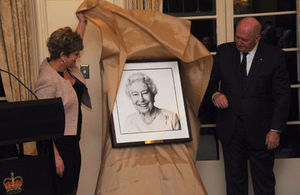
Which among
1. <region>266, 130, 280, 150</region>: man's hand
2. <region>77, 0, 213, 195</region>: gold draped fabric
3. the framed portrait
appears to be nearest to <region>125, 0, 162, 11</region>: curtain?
<region>77, 0, 213, 195</region>: gold draped fabric

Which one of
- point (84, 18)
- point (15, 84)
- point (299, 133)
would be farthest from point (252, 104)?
point (15, 84)

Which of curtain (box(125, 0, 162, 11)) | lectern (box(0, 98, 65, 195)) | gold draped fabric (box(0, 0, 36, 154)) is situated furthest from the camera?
curtain (box(125, 0, 162, 11))

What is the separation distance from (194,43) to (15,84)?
4.54ft

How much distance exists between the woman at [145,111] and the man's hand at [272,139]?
70 cm

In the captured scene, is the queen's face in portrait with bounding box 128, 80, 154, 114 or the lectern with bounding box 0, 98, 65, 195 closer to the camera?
the lectern with bounding box 0, 98, 65, 195

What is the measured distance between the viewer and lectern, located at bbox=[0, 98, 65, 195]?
1.88 meters

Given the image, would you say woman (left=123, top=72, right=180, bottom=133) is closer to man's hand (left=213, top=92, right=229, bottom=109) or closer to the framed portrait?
the framed portrait

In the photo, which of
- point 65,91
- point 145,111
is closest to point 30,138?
point 65,91

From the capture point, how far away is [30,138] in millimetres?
1945

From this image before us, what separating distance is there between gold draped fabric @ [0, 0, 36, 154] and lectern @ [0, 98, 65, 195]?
141 cm

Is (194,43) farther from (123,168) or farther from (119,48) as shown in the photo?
(123,168)

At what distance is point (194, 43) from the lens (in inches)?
116

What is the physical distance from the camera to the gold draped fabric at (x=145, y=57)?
2.80 meters

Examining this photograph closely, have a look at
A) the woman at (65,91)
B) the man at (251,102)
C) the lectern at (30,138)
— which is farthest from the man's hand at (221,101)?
the lectern at (30,138)
